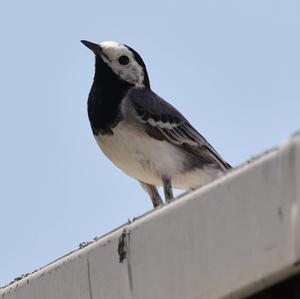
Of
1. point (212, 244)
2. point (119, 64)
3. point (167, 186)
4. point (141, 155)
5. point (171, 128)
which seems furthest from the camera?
point (119, 64)

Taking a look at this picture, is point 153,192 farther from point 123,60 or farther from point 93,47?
point 93,47

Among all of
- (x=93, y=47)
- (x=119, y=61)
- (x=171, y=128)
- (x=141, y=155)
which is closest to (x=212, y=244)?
(x=141, y=155)

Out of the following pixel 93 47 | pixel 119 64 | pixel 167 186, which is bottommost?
pixel 167 186

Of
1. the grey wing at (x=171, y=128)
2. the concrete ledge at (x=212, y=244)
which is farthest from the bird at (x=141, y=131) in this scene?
the concrete ledge at (x=212, y=244)

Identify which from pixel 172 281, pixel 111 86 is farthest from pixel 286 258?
pixel 111 86

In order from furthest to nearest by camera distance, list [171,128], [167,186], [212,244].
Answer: [171,128] → [167,186] → [212,244]

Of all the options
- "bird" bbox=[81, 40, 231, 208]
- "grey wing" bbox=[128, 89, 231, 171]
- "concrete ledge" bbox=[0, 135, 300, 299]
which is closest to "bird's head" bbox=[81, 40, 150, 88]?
"bird" bbox=[81, 40, 231, 208]

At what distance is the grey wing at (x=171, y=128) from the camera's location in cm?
884

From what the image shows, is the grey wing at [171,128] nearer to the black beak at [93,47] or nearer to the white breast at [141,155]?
the white breast at [141,155]

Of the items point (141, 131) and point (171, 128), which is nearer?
point (141, 131)

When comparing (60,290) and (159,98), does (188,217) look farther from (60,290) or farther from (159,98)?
(159,98)

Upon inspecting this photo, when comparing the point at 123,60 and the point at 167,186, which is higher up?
the point at 123,60

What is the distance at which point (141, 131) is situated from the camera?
8.66 metres

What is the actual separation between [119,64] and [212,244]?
519 cm
